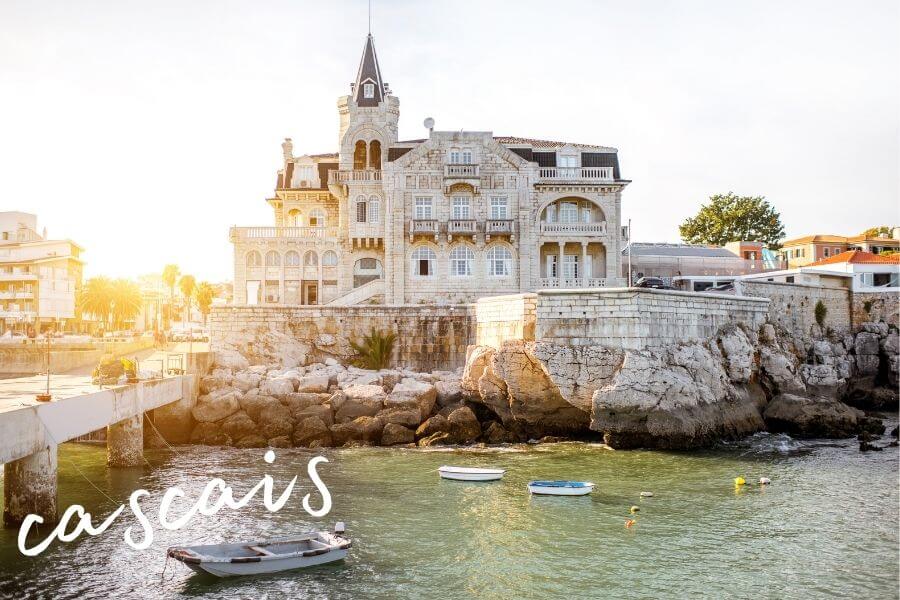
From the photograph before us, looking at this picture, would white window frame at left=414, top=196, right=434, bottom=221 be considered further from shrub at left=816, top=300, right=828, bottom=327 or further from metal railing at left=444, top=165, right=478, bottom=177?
shrub at left=816, top=300, right=828, bottom=327

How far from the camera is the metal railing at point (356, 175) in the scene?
→ 4756 centimetres

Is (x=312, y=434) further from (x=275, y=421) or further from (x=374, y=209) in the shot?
(x=374, y=209)

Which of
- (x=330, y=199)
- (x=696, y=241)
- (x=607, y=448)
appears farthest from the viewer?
(x=696, y=241)

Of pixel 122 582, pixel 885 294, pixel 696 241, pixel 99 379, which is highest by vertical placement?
pixel 696 241

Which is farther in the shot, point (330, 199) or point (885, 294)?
point (330, 199)

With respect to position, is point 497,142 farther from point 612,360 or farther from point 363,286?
point 612,360

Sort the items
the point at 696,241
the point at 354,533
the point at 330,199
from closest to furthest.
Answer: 1. the point at 354,533
2. the point at 330,199
3. the point at 696,241

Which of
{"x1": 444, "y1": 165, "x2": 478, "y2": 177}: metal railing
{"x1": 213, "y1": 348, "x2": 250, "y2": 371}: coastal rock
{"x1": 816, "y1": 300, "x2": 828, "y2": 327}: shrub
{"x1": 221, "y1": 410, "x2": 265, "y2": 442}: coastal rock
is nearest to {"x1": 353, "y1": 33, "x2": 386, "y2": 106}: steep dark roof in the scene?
{"x1": 444, "y1": 165, "x2": 478, "y2": 177}: metal railing

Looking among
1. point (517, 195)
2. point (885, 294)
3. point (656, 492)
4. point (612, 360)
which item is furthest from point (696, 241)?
point (656, 492)

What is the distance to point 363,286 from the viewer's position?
4491 cm

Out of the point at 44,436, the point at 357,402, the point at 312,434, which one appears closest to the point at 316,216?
the point at 357,402

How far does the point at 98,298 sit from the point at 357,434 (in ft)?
142

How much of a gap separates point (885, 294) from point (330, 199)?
37.8 metres

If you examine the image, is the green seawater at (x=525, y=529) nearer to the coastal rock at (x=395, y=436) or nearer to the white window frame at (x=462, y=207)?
the coastal rock at (x=395, y=436)
